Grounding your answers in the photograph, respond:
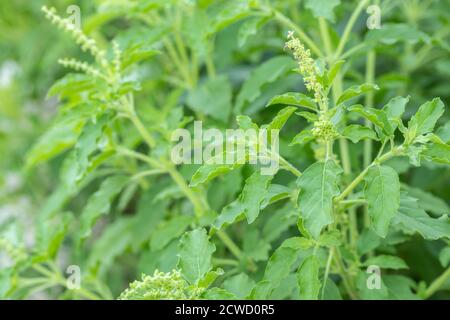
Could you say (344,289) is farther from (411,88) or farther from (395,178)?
(411,88)

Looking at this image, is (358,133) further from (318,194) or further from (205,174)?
(205,174)

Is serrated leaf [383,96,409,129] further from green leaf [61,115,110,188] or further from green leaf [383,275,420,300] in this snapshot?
green leaf [61,115,110,188]

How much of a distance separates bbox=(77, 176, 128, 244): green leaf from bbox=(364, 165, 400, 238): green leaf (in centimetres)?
66

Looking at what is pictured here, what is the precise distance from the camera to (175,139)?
1.48m

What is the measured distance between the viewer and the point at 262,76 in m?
1.63

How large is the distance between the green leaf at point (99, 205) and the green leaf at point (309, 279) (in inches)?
21.5

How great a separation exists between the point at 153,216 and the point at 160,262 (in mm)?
303

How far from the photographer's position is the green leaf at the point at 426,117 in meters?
1.14

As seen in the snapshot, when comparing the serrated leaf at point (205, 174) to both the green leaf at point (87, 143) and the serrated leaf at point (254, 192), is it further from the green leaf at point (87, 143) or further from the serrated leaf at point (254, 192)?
the green leaf at point (87, 143)

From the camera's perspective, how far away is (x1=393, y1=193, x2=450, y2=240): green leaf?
116 cm

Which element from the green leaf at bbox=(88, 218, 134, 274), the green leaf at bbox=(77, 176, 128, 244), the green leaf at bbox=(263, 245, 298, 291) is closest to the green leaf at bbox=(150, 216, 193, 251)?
the green leaf at bbox=(77, 176, 128, 244)

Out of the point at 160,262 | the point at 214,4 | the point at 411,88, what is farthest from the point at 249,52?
the point at 160,262

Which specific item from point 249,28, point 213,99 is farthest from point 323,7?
point 213,99

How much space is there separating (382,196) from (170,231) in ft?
1.92
